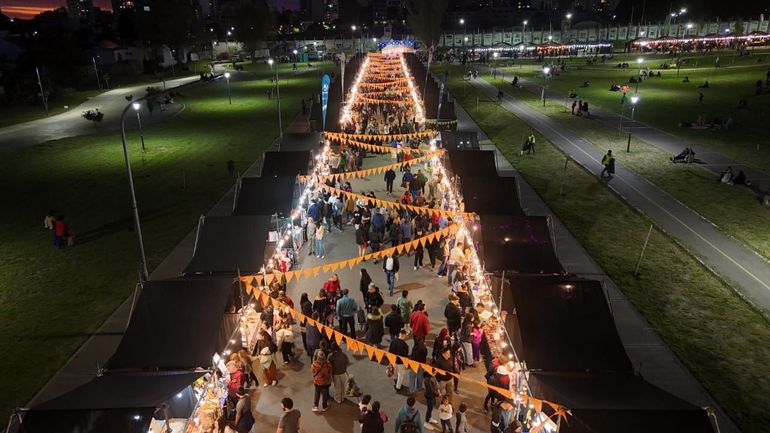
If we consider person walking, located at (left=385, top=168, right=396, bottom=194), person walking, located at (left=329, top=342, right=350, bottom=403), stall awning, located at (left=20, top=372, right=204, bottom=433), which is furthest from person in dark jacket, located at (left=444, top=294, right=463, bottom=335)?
person walking, located at (left=385, top=168, right=396, bottom=194)

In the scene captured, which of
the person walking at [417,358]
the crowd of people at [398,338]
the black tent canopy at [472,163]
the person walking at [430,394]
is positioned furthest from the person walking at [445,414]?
the black tent canopy at [472,163]

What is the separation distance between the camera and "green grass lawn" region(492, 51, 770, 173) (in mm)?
33219

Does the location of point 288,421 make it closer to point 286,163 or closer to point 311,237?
point 311,237

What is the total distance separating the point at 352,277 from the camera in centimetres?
1596

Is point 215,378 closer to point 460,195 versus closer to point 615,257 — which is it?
point 460,195

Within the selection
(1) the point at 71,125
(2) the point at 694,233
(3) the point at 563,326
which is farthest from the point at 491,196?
(1) the point at 71,125

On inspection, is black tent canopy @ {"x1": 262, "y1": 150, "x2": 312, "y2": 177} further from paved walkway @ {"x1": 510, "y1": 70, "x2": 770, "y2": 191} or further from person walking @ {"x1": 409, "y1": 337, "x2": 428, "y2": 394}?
paved walkway @ {"x1": 510, "y1": 70, "x2": 770, "y2": 191}

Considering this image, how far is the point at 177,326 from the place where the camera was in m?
9.91

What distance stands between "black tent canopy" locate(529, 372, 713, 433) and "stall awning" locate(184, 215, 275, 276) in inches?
309

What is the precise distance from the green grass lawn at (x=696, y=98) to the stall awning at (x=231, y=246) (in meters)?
26.4

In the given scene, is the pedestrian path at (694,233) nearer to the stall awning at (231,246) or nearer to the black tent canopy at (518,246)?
the black tent canopy at (518,246)

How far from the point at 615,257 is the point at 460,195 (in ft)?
18.1

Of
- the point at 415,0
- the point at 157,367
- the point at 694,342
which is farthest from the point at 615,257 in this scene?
the point at 415,0

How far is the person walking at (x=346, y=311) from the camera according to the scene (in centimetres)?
1200
